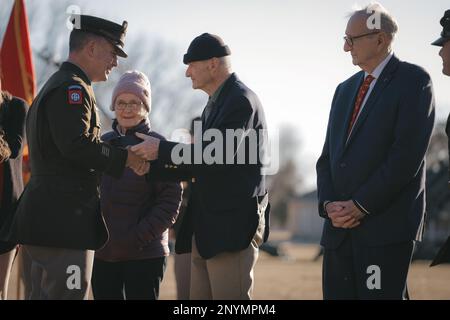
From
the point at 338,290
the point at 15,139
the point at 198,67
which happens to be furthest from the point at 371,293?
the point at 15,139

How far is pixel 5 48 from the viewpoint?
9.07 metres

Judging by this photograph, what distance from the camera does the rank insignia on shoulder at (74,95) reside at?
4.61m

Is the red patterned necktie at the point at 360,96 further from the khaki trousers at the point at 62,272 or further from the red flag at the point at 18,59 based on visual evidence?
the red flag at the point at 18,59

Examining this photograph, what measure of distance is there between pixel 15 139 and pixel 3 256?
2.68ft

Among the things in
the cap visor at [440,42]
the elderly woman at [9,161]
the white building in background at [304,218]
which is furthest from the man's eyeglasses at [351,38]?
the white building in background at [304,218]

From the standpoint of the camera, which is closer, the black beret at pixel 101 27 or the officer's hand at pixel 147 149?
the black beret at pixel 101 27

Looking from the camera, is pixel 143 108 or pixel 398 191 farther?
pixel 143 108

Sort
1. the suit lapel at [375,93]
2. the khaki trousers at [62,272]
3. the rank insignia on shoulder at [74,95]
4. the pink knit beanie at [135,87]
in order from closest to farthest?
the khaki trousers at [62,272] → the rank insignia on shoulder at [74,95] → the suit lapel at [375,93] → the pink knit beanie at [135,87]

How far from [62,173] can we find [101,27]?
103cm

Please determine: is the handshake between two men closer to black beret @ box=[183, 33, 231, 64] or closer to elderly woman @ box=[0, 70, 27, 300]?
black beret @ box=[183, 33, 231, 64]

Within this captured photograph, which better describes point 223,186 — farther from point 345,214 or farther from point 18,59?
point 18,59

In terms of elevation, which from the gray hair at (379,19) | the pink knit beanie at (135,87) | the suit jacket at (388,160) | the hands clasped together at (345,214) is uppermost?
the gray hair at (379,19)
